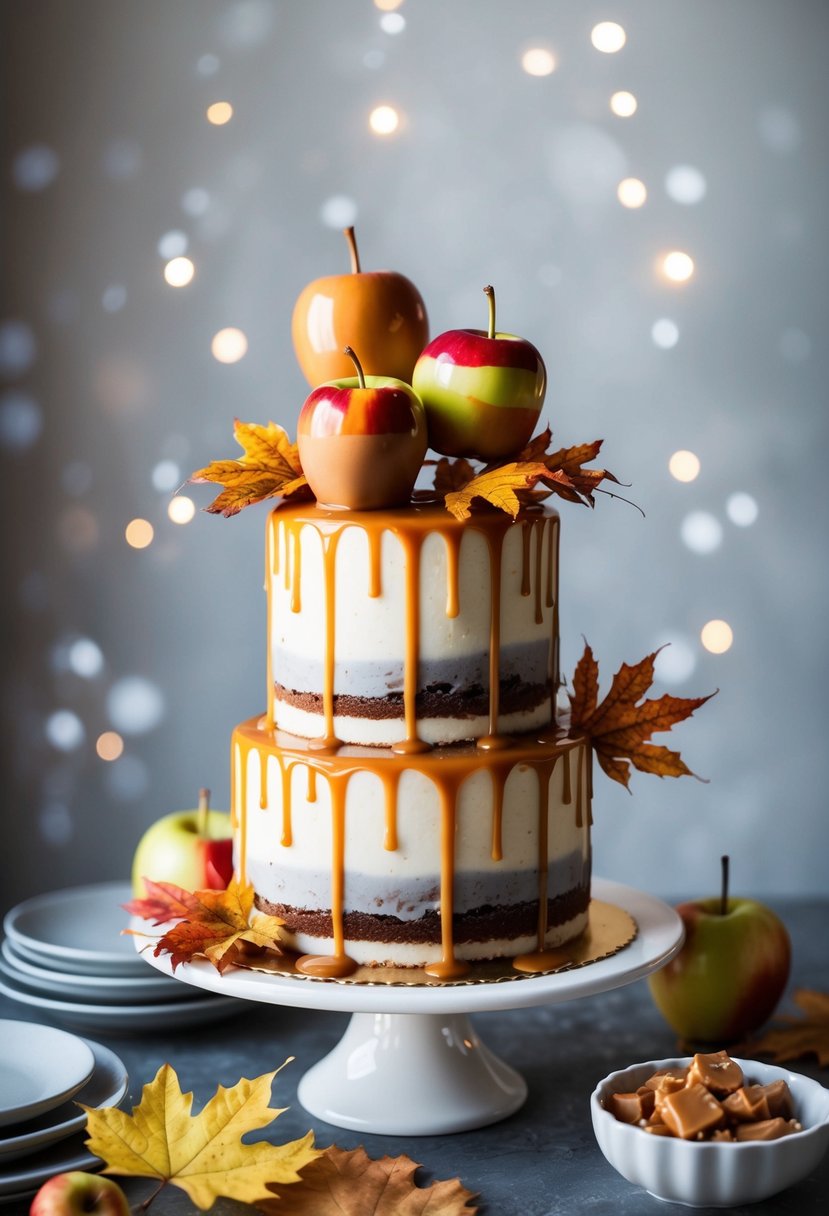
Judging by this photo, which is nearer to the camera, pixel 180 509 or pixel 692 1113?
pixel 692 1113

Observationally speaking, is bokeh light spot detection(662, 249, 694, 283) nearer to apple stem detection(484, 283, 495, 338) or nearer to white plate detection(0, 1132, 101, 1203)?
apple stem detection(484, 283, 495, 338)

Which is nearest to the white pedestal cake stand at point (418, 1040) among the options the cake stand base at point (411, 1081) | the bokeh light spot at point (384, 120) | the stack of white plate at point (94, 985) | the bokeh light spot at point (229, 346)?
the cake stand base at point (411, 1081)

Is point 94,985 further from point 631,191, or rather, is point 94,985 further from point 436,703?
point 631,191

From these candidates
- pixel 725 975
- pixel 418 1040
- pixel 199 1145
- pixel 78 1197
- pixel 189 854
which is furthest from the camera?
pixel 189 854

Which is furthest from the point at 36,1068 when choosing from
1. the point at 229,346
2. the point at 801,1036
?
the point at 229,346

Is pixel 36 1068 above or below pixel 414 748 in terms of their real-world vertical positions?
below

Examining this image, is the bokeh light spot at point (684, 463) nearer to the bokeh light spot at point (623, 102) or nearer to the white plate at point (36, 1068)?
the bokeh light spot at point (623, 102)
